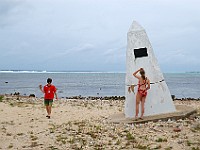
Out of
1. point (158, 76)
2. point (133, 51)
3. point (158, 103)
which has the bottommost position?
point (158, 103)

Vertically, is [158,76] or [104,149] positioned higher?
[158,76]

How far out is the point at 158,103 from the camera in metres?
11.3

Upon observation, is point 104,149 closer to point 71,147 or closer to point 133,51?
point 71,147

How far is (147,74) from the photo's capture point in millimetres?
11555

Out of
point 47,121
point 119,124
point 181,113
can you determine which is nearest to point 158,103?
point 181,113

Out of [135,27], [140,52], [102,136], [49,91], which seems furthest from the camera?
[49,91]

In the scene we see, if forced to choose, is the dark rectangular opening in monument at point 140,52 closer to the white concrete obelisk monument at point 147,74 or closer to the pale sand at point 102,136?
the white concrete obelisk monument at point 147,74

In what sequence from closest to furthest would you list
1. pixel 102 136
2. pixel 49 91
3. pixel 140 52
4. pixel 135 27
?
pixel 102 136
pixel 140 52
pixel 135 27
pixel 49 91

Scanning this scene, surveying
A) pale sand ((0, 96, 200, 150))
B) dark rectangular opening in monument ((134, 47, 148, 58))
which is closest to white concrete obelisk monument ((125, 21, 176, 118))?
dark rectangular opening in monument ((134, 47, 148, 58))

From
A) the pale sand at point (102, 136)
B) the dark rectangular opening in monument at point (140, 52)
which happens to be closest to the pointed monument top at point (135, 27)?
the dark rectangular opening in monument at point (140, 52)

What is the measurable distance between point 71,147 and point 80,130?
1796 mm

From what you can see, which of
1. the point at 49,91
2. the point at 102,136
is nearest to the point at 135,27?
the point at 49,91

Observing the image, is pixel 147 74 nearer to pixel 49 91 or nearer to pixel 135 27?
pixel 135 27

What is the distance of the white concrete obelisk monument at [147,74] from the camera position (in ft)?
37.2
